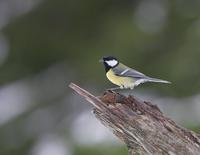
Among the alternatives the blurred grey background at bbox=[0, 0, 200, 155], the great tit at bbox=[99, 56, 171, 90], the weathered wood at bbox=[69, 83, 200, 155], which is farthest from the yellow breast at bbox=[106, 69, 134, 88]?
the blurred grey background at bbox=[0, 0, 200, 155]

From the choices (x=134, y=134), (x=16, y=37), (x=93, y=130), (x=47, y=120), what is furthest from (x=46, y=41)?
(x=134, y=134)

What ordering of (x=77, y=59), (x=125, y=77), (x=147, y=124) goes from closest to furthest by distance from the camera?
(x=147, y=124) < (x=125, y=77) < (x=77, y=59)

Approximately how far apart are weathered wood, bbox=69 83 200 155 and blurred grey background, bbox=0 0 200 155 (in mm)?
3424

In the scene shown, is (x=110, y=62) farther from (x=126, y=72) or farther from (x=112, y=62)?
(x=126, y=72)

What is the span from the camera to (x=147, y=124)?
2.83 meters

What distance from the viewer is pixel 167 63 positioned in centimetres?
677

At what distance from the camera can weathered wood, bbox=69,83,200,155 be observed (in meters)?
2.84

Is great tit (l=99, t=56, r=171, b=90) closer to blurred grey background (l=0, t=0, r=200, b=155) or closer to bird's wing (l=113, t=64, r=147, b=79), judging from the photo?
bird's wing (l=113, t=64, r=147, b=79)

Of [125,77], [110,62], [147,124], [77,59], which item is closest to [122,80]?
[125,77]

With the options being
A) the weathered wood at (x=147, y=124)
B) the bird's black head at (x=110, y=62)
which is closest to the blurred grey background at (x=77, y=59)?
the bird's black head at (x=110, y=62)

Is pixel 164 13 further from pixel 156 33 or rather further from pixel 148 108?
pixel 148 108

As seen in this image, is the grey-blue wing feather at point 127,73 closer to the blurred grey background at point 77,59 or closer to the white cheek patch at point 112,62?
the white cheek patch at point 112,62

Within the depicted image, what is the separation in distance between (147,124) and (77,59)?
14.4 feet

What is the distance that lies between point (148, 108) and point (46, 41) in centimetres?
449
